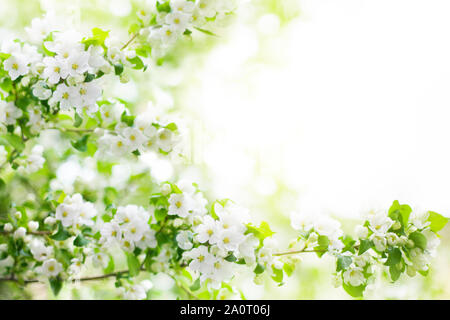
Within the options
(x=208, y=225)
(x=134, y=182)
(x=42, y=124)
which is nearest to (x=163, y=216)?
(x=208, y=225)

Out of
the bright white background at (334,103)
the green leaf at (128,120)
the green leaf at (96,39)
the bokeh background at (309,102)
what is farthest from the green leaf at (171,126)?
the bright white background at (334,103)

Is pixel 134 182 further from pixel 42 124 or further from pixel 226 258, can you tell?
pixel 226 258

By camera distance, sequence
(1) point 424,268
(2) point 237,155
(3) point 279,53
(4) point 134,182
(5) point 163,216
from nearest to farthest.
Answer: (1) point 424,268 → (5) point 163,216 → (4) point 134,182 → (2) point 237,155 → (3) point 279,53

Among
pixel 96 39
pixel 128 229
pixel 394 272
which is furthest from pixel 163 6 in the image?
pixel 394 272

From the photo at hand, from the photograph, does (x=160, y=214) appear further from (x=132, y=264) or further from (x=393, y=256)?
(x=393, y=256)

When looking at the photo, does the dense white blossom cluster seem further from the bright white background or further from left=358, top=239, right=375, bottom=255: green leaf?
the bright white background
